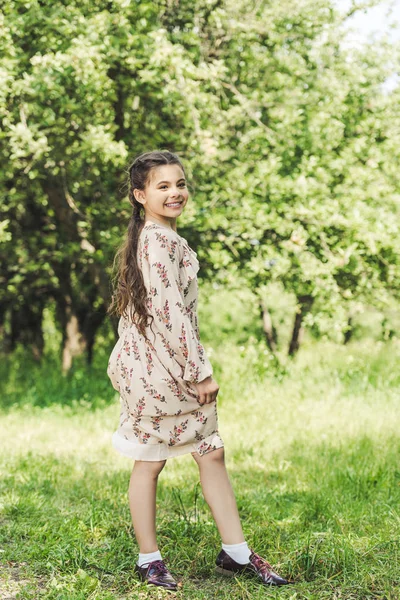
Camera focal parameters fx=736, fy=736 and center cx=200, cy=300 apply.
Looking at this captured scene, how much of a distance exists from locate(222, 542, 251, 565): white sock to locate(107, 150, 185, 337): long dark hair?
97 cm

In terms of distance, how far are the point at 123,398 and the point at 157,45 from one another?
3795mm

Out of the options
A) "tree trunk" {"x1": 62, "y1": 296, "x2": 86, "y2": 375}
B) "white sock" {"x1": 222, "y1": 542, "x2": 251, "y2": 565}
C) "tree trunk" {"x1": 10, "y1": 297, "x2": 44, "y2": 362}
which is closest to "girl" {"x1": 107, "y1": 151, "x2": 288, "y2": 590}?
"white sock" {"x1": 222, "y1": 542, "x2": 251, "y2": 565}

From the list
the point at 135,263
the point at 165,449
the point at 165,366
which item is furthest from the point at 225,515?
the point at 135,263

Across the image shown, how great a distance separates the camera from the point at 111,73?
6.81m

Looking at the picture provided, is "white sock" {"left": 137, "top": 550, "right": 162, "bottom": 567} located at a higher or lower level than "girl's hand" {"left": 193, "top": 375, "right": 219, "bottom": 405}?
lower

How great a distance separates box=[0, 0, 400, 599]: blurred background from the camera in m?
5.08

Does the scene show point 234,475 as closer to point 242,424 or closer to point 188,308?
point 242,424

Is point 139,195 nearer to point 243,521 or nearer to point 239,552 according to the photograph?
point 239,552

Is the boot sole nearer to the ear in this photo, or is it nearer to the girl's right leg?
the girl's right leg

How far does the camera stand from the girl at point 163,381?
9.87 ft

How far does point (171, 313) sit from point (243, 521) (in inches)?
58.9

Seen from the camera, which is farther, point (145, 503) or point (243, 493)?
point (243, 493)

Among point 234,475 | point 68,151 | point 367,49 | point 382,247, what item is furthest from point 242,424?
point 367,49

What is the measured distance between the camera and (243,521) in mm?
3908
